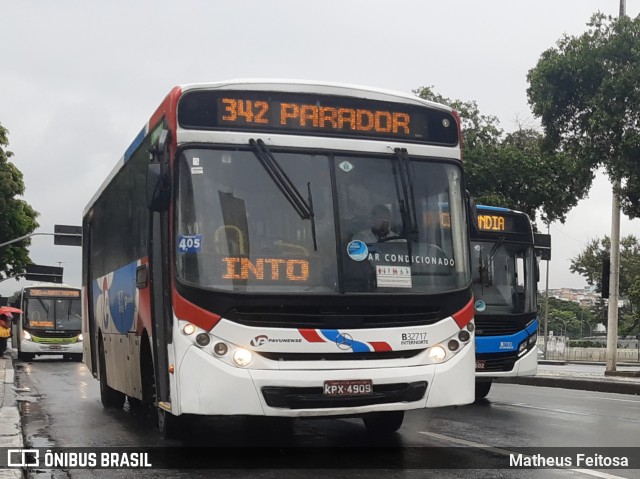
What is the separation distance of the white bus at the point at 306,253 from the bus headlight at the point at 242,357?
0.04ft

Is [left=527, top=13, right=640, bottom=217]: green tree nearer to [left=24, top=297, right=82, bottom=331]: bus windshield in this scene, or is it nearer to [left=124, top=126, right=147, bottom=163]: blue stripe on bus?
[left=124, top=126, right=147, bottom=163]: blue stripe on bus

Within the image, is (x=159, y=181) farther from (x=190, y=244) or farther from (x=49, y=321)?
(x=49, y=321)

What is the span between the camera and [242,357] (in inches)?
324

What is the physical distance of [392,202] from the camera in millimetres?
8875

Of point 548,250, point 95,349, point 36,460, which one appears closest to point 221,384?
point 36,460

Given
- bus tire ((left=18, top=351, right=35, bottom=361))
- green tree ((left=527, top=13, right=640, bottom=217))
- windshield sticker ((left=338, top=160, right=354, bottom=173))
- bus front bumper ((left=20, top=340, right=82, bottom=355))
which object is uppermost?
green tree ((left=527, top=13, right=640, bottom=217))

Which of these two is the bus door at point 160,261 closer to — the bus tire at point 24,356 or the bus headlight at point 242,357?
the bus headlight at point 242,357

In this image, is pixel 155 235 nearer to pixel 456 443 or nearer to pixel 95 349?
pixel 456 443

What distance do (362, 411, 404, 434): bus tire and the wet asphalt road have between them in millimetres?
122

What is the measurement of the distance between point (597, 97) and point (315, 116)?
52.1 feet

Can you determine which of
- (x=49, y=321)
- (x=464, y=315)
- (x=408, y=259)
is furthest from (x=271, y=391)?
(x=49, y=321)

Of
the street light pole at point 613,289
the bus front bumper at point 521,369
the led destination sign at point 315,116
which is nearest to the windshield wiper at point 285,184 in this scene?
the led destination sign at point 315,116

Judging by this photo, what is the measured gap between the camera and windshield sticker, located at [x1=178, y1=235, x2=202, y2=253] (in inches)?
333

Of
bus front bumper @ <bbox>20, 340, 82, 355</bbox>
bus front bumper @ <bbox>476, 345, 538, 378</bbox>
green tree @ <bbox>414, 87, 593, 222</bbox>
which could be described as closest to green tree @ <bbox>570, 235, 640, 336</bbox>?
green tree @ <bbox>414, 87, 593, 222</bbox>
